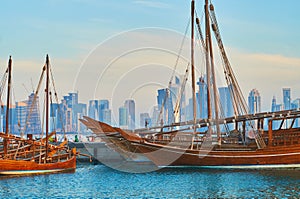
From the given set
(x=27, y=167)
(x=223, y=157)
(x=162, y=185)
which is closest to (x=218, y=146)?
(x=223, y=157)

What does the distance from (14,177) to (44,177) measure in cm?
307

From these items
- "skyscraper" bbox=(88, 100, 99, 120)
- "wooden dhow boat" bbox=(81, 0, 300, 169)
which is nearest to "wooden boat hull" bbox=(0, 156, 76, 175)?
"wooden dhow boat" bbox=(81, 0, 300, 169)

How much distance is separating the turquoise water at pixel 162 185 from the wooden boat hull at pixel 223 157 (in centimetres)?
196

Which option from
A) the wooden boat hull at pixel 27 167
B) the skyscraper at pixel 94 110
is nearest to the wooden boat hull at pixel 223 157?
the wooden boat hull at pixel 27 167

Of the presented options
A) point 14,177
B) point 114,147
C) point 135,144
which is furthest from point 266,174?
point 14,177

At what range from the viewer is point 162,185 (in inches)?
1970

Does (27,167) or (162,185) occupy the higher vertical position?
(27,167)

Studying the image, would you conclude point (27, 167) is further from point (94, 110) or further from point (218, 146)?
point (94, 110)

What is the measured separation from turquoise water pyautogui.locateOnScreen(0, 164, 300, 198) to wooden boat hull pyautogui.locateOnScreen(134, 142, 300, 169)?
6.44 ft

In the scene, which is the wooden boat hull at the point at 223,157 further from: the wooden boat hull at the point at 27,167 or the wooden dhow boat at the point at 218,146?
the wooden boat hull at the point at 27,167

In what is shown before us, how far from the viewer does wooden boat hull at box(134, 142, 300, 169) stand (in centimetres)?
6328

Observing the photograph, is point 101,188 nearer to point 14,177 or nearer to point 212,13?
point 14,177

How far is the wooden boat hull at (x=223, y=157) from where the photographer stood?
208 feet

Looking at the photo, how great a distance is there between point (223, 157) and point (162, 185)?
16.1 metres
